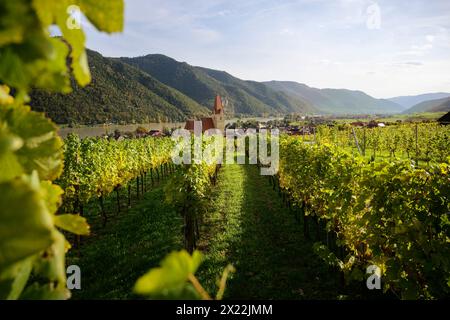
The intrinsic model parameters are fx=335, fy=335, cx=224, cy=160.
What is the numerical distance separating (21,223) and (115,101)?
116 meters

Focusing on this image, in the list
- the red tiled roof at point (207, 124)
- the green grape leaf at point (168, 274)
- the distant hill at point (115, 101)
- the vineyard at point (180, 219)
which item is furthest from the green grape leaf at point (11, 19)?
the red tiled roof at point (207, 124)

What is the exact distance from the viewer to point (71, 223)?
2.63 ft

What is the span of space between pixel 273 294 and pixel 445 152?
81.0ft

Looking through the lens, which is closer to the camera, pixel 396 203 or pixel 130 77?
pixel 396 203

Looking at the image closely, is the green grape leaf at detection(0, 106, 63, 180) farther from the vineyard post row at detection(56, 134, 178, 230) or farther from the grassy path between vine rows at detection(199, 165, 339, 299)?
the vineyard post row at detection(56, 134, 178, 230)

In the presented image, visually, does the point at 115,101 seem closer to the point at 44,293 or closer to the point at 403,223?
the point at 403,223

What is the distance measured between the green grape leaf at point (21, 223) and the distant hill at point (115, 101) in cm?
7465

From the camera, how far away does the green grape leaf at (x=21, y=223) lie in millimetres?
483

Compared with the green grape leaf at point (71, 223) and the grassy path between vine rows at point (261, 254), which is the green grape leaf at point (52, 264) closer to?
the green grape leaf at point (71, 223)

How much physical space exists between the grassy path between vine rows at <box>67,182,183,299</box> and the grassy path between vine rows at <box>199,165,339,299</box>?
1.37 metres

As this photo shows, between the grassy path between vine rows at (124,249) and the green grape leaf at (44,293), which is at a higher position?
the green grape leaf at (44,293)

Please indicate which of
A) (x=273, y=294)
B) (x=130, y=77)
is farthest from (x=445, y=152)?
(x=130, y=77)
